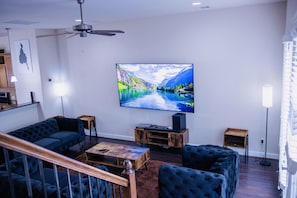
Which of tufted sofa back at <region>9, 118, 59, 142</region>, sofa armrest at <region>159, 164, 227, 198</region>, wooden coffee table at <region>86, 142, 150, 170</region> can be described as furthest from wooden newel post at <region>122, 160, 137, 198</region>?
tufted sofa back at <region>9, 118, 59, 142</region>

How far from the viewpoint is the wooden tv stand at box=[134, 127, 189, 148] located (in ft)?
A: 19.0

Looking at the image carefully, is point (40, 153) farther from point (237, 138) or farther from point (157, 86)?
point (157, 86)

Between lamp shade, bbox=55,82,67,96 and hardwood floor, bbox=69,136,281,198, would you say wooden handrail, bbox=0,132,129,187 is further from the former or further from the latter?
lamp shade, bbox=55,82,67,96

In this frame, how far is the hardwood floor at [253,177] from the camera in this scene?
4277 millimetres

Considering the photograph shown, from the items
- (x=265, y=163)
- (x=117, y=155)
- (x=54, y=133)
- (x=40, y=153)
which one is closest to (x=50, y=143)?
(x=54, y=133)

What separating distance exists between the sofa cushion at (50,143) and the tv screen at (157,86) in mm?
1793

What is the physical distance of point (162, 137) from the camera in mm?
5977

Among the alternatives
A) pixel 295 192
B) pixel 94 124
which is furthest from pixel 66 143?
pixel 295 192

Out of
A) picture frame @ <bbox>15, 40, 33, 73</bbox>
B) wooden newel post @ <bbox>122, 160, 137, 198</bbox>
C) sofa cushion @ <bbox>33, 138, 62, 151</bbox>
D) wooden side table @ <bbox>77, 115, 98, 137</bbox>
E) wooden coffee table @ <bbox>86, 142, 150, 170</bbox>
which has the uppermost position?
picture frame @ <bbox>15, 40, 33, 73</bbox>

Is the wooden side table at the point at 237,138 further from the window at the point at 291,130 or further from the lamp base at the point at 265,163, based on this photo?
the window at the point at 291,130

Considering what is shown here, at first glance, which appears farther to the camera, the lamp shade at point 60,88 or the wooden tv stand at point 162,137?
the lamp shade at point 60,88

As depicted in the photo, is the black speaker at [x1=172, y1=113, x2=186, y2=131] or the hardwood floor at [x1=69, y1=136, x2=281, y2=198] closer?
the hardwood floor at [x1=69, y1=136, x2=281, y2=198]

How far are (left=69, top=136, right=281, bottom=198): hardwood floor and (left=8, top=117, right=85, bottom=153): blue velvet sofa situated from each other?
6.11ft

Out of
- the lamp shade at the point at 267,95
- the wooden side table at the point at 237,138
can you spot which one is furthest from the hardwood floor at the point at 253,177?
the lamp shade at the point at 267,95
